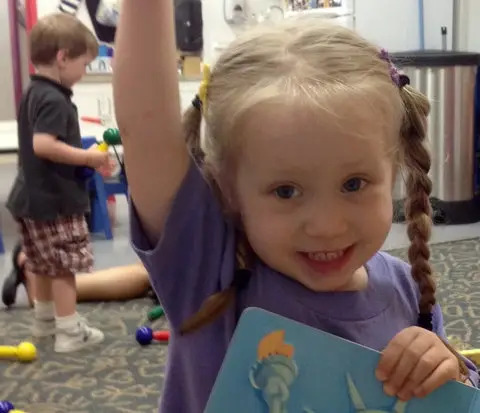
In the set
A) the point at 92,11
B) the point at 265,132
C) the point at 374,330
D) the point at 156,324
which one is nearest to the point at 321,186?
the point at 265,132

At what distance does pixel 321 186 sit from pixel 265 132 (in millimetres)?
62

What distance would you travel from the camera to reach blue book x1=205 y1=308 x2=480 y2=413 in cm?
57

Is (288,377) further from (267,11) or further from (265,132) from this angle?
(267,11)

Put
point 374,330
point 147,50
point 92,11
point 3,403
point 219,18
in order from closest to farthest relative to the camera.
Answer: point 147,50 < point 374,330 < point 3,403 < point 92,11 < point 219,18

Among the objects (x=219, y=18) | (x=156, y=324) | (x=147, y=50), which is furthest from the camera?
(x=219, y=18)

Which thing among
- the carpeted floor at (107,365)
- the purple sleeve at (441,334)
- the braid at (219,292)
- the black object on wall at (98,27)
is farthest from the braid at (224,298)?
the black object on wall at (98,27)

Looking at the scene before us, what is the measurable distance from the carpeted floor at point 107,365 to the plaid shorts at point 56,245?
21cm

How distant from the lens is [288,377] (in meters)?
0.58

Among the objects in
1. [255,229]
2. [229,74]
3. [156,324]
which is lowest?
[156,324]

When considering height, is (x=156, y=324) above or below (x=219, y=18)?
below

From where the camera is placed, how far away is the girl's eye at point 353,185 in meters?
0.60

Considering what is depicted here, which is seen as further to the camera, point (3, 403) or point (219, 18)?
point (219, 18)

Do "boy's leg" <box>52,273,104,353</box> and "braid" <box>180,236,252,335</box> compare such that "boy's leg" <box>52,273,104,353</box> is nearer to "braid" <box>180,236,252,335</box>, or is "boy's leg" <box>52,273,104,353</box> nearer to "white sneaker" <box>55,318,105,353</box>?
"white sneaker" <box>55,318,105,353</box>

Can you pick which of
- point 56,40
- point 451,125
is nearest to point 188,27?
point 451,125
